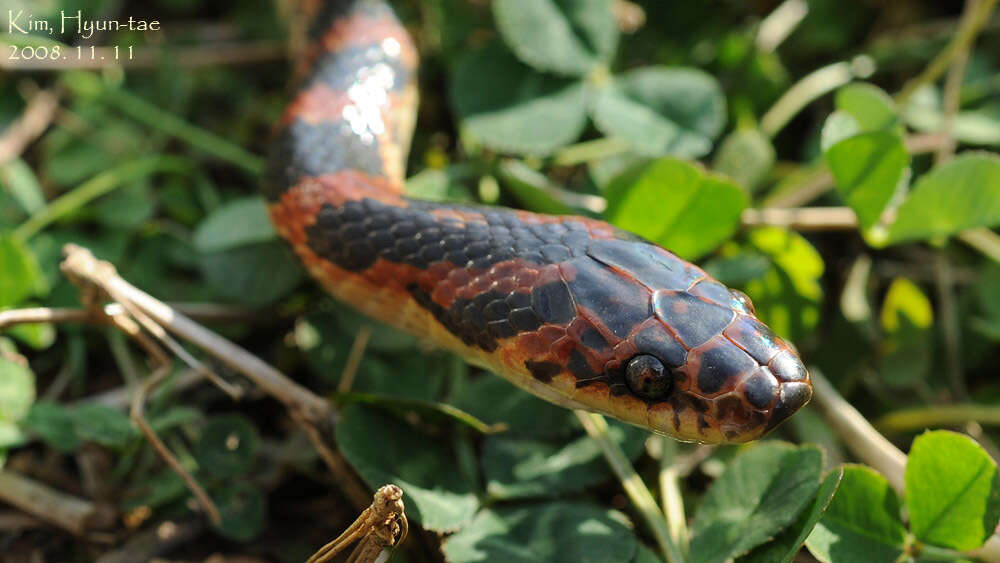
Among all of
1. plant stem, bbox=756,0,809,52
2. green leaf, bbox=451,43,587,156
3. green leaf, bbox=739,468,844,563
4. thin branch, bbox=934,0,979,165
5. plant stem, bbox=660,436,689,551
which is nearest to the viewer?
green leaf, bbox=739,468,844,563

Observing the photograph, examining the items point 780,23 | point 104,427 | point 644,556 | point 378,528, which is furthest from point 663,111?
point 104,427

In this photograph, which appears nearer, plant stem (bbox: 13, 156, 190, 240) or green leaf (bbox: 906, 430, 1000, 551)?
green leaf (bbox: 906, 430, 1000, 551)

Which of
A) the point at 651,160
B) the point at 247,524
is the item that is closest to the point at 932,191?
the point at 651,160

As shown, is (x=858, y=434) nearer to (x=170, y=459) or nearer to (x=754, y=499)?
(x=754, y=499)

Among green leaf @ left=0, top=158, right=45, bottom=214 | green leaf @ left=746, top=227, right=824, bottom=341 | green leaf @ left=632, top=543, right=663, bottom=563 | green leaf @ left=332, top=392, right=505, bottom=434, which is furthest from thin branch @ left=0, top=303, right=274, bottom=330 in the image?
green leaf @ left=746, top=227, right=824, bottom=341

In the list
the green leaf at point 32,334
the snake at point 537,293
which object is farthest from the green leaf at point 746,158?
the green leaf at point 32,334

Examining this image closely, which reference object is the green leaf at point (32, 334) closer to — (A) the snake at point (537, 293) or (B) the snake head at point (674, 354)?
(A) the snake at point (537, 293)

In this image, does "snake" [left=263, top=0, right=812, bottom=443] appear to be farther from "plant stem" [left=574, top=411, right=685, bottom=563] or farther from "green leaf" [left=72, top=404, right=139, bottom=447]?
"green leaf" [left=72, top=404, right=139, bottom=447]
